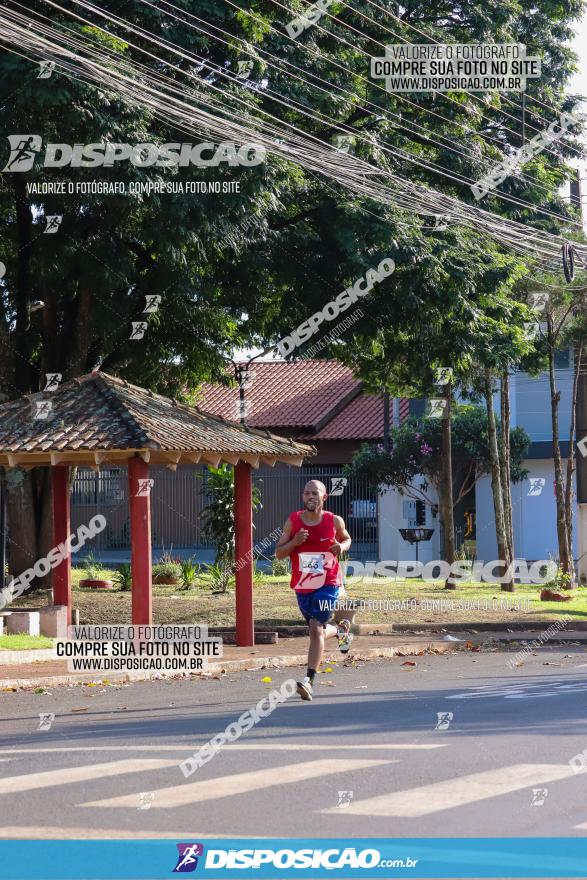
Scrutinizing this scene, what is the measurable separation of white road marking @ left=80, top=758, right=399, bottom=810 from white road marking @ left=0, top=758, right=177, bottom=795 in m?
0.43

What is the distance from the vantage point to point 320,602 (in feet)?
40.9

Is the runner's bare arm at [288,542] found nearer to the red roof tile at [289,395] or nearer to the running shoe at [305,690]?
the running shoe at [305,690]

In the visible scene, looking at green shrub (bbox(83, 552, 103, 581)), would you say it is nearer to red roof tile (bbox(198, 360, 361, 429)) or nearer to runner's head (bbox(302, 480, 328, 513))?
red roof tile (bbox(198, 360, 361, 429))

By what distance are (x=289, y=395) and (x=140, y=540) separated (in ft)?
102

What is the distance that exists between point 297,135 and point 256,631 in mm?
7858

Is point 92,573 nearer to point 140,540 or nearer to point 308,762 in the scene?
point 140,540

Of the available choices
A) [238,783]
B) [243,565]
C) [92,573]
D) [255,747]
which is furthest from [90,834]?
[92,573]

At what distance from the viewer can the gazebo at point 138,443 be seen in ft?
55.5

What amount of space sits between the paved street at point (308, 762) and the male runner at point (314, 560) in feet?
2.25

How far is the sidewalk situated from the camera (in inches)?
577

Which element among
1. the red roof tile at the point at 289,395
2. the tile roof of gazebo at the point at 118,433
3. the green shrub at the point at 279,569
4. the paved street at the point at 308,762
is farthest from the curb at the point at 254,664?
the red roof tile at the point at 289,395

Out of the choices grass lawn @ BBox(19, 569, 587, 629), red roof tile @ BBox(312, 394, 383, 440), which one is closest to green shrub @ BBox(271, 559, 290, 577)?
grass lawn @ BBox(19, 569, 587, 629)

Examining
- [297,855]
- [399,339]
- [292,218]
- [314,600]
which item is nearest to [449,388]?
[399,339]

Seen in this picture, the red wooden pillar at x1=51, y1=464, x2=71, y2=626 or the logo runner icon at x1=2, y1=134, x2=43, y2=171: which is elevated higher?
the logo runner icon at x1=2, y1=134, x2=43, y2=171
